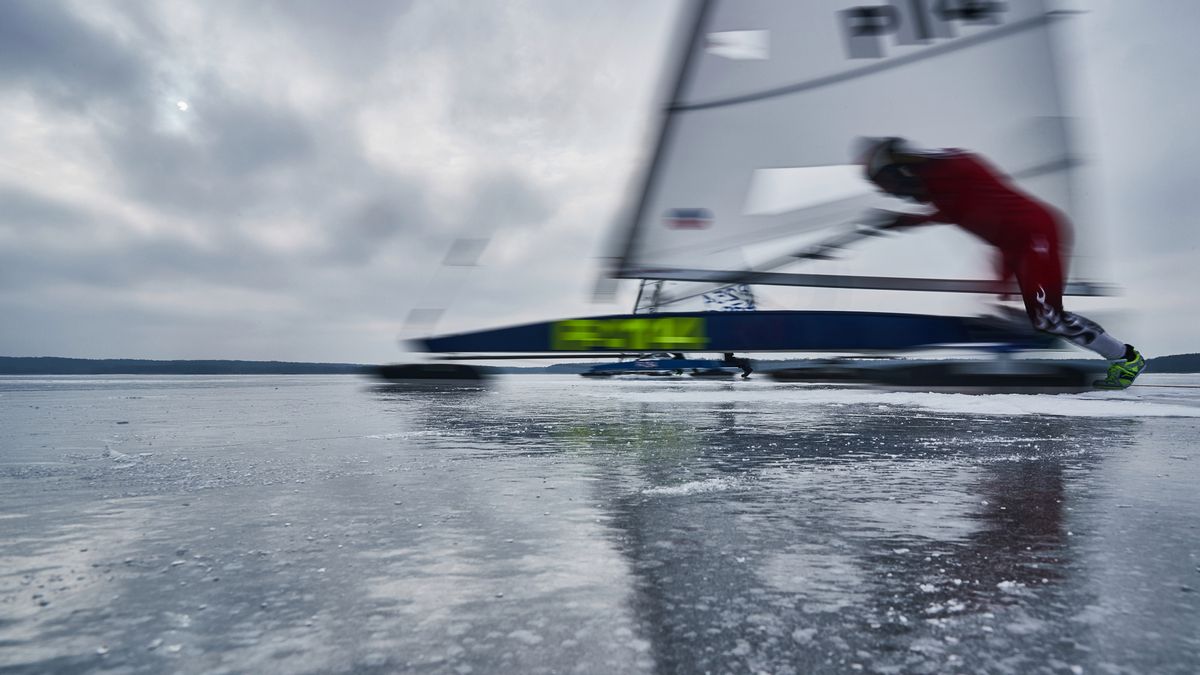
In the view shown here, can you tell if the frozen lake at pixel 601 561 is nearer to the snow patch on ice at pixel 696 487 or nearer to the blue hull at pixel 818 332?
the snow patch on ice at pixel 696 487

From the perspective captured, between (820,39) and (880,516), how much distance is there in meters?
5.69

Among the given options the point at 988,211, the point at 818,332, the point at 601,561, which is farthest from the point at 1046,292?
the point at 601,561

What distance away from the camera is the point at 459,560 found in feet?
7.37

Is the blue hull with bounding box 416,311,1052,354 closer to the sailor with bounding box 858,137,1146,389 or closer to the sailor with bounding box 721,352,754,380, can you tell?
the sailor with bounding box 858,137,1146,389

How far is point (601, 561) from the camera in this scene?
2223 millimetres

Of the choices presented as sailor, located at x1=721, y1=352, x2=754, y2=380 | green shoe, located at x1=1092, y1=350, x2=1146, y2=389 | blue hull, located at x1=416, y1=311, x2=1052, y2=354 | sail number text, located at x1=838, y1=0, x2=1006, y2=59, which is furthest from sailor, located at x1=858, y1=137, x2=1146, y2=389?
sailor, located at x1=721, y1=352, x2=754, y2=380

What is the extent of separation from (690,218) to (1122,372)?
23.4ft

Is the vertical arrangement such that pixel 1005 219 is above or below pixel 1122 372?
above

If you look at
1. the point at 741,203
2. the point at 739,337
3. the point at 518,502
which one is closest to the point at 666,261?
the point at 741,203

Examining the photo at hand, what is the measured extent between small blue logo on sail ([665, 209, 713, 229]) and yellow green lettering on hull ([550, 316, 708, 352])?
167 cm

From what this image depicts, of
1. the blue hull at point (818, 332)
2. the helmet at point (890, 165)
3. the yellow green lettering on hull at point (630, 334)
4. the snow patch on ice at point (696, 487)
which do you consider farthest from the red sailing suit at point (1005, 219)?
the snow patch on ice at point (696, 487)

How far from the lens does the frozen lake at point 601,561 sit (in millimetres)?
1520

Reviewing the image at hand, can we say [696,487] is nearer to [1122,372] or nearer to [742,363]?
[1122,372]

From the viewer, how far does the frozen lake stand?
1.52 m
